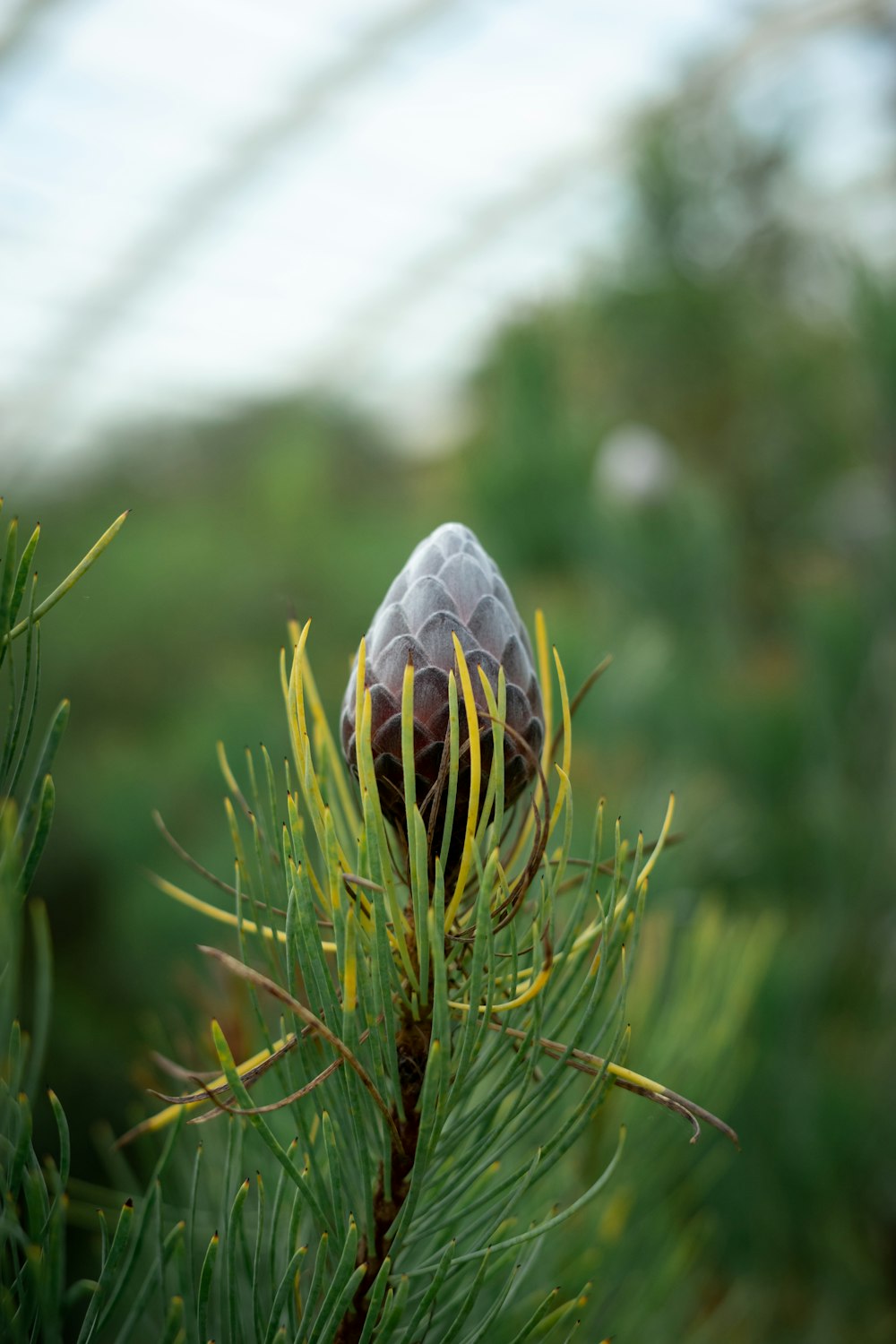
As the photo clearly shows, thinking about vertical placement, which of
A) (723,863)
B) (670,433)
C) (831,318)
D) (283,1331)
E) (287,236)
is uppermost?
(287,236)

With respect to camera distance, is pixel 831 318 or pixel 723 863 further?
pixel 831 318

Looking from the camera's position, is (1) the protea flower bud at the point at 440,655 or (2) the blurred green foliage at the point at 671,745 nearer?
(1) the protea flower bud at the point at 440,655

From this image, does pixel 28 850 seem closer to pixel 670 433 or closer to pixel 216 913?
pixel 216 913

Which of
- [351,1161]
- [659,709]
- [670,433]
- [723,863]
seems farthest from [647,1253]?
[670,433]

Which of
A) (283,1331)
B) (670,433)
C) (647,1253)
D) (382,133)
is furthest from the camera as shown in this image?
(382,133)

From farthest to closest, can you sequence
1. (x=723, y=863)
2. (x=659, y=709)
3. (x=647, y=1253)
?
1. (x=723, y=863)
2. (x=659, y=709)
3. (x=647, y=1253)
